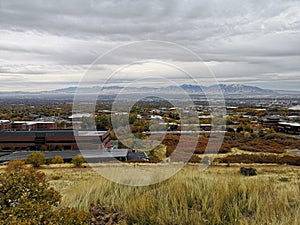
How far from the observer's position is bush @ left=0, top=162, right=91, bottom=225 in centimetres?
433

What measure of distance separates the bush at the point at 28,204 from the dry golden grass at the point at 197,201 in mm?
1231

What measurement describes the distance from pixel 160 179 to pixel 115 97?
12.3 feet

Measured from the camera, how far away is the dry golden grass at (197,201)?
5.52m

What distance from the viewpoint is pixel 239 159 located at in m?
31.5

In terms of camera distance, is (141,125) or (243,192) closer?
(243,192)

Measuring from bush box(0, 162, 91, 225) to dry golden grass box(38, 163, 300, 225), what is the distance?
1231mm

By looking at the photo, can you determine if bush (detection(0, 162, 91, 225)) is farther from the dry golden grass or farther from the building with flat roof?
the building with flat roof

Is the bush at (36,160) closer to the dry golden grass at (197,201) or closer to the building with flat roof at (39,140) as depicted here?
the building with flat roof at (39,140)

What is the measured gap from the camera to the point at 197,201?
20.8ft

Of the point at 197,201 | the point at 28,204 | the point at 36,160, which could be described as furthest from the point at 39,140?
the point at 28,204

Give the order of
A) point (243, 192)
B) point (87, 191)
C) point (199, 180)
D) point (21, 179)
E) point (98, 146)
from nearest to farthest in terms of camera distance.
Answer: point (21, 179) < point (243, 192) < point (87, 191) < point (199, 180) < point (98, 146)

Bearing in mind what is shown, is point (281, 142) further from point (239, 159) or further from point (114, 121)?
point (114, 121)

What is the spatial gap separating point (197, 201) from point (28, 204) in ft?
10.8

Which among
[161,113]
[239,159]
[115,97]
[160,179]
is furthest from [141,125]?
[160,179]
